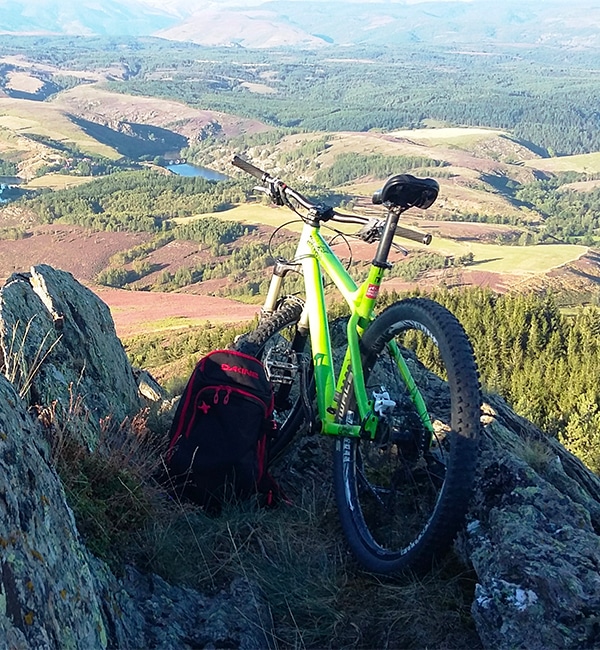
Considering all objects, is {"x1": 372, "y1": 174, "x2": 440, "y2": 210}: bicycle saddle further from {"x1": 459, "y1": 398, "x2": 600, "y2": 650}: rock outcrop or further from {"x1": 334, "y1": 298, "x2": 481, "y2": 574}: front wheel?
{"x1": 459, "y1": 398, "x2": 600, "y2": 650}: rock outcrop

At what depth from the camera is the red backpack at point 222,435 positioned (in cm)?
419

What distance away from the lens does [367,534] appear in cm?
379

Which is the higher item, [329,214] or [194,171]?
[329,214]

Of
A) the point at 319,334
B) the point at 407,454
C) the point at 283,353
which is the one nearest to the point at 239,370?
the point at 319,334

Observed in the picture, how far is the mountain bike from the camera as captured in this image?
3305 millimetres

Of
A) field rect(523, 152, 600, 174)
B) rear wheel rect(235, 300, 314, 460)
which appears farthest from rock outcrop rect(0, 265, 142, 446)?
field rect(523, 152, 600, 174)

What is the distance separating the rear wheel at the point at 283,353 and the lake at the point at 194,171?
498 ft

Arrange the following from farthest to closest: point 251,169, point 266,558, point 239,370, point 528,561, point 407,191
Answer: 1. point 251,169
2. point 239,370
3. point 407,191
4. point 266,558
5. point 528,561

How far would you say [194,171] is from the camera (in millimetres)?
164875

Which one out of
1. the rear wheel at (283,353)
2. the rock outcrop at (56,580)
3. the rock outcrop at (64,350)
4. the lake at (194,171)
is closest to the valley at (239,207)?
the lake at (194,171)

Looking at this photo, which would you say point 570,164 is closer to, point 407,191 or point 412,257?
point 412,257

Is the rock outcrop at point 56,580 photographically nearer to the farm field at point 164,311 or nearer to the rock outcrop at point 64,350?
the rock outcrop at point 64,350

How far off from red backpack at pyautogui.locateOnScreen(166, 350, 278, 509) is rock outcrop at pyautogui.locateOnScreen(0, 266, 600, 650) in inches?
23.2

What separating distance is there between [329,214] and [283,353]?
1.18 m
